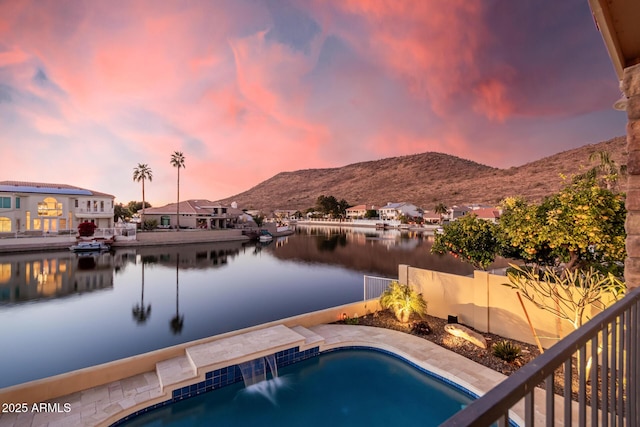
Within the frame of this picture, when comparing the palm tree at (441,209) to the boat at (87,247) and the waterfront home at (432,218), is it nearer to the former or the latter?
the waterfront home at (432,218)

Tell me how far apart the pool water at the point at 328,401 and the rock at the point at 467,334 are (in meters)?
1.89

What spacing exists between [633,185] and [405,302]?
759cm

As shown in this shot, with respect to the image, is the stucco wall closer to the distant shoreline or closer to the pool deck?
the pool deck

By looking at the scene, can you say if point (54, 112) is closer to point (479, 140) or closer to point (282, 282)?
point (282, 282)

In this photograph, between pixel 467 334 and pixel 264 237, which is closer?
pixel 467 334

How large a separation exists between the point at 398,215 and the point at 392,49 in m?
55.7

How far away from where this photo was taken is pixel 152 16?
18.3 meters

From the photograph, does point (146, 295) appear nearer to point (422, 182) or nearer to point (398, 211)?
point (398, 211)

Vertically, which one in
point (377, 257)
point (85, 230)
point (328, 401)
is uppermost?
point (85, 230)

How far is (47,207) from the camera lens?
3550cm

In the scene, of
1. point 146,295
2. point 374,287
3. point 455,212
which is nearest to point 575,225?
point 374,287

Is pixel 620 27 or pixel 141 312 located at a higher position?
pixel 620 27

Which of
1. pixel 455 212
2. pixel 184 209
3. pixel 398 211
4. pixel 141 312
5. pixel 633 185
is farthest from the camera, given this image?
pixel 398 211

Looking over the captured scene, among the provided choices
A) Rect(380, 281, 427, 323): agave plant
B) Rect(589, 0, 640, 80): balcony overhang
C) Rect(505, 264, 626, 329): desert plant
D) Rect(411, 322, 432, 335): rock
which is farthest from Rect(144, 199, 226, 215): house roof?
Rect(589, 0, 640, 80): balcony overhang
